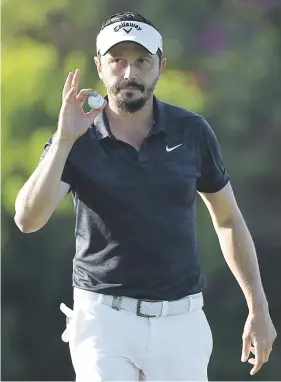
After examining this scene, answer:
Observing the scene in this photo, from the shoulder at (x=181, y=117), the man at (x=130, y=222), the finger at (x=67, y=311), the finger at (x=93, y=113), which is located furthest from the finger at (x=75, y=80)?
the finger at (x=67, y=311)

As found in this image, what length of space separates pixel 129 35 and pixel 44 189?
73cm

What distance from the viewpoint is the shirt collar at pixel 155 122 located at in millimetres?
3547

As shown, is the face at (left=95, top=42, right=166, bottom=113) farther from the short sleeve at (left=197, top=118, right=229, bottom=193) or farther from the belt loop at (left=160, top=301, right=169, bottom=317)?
the belt loop at (left=160, top=301, right=169, bottom=317)

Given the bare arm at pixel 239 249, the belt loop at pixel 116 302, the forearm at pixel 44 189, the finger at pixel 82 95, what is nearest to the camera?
the forearm at pixel 44 189

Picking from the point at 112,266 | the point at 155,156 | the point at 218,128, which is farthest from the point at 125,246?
the point at 218,128

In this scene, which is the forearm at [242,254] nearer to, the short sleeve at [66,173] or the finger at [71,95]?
the short sleeve at [66,173]

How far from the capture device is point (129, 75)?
3.49 metres

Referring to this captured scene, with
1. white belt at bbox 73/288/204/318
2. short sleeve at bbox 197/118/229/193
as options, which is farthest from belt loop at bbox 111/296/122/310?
short sleeve at bbox 197/118/229/193

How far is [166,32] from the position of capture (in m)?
6.87

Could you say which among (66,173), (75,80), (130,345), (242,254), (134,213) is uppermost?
(75,80)

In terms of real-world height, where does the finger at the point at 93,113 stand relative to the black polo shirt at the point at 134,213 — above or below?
above

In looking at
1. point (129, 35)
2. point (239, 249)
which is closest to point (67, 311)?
Answer: point (239, 249)

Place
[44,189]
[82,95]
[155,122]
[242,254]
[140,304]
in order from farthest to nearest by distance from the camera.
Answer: [242,254], [155,122], [140,304], [82,95], [44,189]

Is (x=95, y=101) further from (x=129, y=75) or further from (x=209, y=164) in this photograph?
(x=209, y=164)
